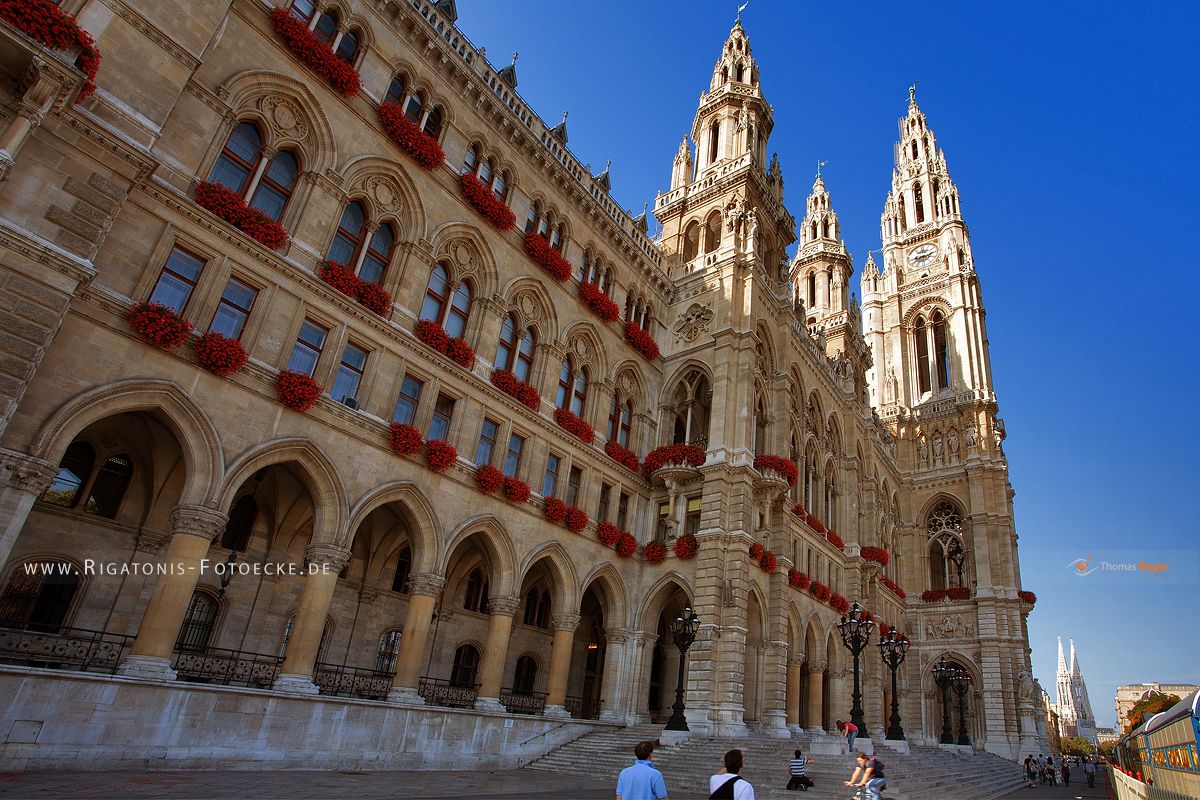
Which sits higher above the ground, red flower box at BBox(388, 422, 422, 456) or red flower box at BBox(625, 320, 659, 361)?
red flower box at BBox(625, 320, 659, 361)

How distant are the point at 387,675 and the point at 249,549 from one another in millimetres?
5623

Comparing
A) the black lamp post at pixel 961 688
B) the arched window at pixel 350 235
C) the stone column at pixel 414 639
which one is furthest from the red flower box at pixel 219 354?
the black lamp post at pixel 961 688

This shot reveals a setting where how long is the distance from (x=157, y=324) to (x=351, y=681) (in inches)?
465

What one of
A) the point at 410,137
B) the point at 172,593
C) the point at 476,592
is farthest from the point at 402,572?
the point at 410,137

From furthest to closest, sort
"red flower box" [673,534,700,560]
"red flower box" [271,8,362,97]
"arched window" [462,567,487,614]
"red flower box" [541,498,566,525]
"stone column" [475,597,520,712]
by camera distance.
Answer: "red flower box" [673,534,700,560] < "arched window" [462,567,487,614] < "red flower box" [541,498,566,525] < "stone column" [475,597,520,712] < "red flower box" [271,8,362,97]

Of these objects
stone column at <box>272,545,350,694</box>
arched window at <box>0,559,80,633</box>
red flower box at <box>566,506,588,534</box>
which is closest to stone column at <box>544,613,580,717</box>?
red flower box at <box>566,506,588,534</box>

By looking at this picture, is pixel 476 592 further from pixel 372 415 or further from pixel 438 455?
pixel 372 415

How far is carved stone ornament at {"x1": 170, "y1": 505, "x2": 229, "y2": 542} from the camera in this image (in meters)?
14.4

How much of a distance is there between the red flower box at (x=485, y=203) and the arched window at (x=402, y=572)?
11.8 m

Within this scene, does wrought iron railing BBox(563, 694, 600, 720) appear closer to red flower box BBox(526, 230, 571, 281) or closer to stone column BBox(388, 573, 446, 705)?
stone column BBox(388, 573, 446, 705)

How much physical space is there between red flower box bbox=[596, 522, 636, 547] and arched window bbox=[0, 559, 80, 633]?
52.2 ft

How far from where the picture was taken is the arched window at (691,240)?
36.6 metres

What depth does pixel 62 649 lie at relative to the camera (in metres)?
14.5

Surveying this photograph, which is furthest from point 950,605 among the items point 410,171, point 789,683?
point 410,171
